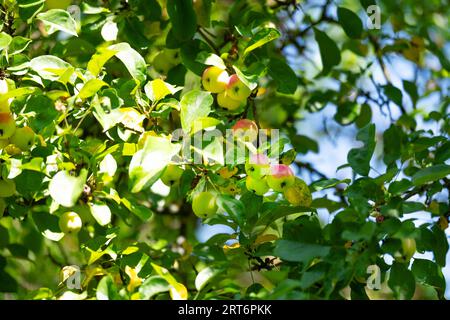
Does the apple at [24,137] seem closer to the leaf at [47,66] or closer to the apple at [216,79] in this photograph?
the leaf at [47,66]

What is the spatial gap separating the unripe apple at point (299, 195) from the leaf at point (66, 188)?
39 cm

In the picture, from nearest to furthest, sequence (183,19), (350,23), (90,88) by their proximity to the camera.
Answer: (90,88), (183,19), (350,23)

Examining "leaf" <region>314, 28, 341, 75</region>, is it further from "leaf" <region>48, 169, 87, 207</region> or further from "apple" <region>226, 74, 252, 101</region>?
"leaf" <region>48, 169, 87, 207</region>

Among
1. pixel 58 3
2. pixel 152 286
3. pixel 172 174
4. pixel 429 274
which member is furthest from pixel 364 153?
pixel 58 3

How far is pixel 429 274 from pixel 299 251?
12.9 inches

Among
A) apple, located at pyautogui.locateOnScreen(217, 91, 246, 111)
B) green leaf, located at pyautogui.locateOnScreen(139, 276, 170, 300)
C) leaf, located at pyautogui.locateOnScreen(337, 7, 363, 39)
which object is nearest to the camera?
green leaf, located at pyautogui.locateOnScreen(139, 276, 170, 300)

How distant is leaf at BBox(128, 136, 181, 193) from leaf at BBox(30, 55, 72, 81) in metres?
0.24

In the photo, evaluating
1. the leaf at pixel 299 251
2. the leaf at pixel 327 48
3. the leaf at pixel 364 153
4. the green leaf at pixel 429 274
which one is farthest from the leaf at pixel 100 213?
the leaf at pixel 327 48

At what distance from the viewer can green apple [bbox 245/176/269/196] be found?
1160 mm

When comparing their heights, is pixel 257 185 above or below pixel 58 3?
below

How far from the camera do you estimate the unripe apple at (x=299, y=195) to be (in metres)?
1.26

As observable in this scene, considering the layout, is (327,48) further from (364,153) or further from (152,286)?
(152,286)

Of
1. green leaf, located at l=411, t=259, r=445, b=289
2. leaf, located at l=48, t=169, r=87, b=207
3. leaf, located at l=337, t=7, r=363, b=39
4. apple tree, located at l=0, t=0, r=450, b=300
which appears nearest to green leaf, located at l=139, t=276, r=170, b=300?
apple tree, located at l=0, t=0, r=450, b=300

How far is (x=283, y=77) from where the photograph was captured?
146 cm
